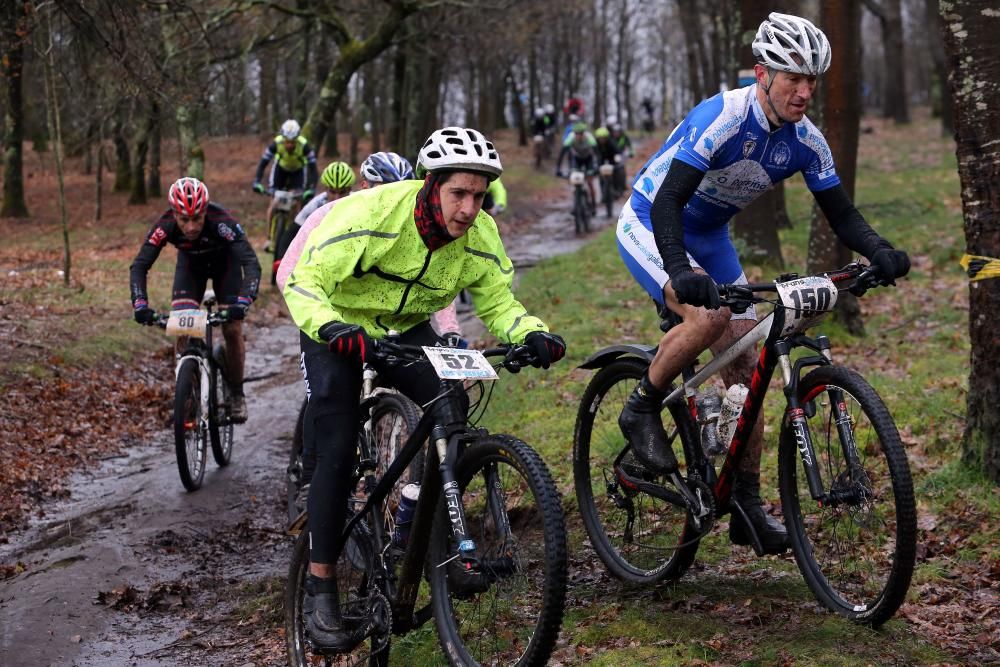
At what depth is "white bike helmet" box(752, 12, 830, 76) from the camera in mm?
4680

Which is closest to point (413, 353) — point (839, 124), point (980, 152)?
point (980, 152)

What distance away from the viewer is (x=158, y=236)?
9.09 meters

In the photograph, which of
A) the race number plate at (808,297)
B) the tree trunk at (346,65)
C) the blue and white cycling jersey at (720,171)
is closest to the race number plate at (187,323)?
the blue and white cycling jersey at (720,171)

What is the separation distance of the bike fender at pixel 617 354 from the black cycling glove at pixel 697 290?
103 cm

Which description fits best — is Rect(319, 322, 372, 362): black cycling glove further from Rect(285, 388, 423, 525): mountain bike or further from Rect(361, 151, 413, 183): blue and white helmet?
Rect(361, 151, 413, 183): blue and white helmet

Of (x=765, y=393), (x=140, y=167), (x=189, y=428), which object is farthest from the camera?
(x=140, y=167)

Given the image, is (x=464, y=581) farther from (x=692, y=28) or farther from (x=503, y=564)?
(x=692, y=28)

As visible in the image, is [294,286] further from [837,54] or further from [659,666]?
[837,54]

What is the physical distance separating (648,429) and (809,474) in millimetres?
960

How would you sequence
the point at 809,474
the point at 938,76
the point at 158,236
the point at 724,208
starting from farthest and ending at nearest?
the point at 938,76 < the point at 158,236 < the point at 724,208 < the point at 809,474

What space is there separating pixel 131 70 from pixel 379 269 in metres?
9.52

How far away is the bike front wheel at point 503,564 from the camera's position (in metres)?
3.92

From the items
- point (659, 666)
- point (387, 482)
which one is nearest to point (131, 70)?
point (387, 482)

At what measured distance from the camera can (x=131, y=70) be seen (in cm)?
1308
